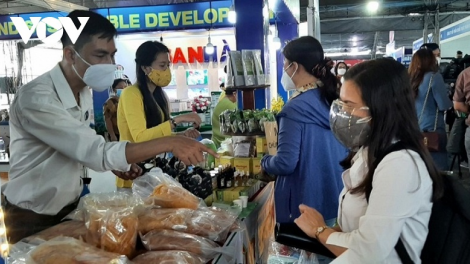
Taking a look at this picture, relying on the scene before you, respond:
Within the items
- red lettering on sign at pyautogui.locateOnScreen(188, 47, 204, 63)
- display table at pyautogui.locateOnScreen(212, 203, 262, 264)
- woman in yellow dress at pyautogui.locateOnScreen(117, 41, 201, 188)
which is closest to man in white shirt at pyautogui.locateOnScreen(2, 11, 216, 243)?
display table at pyautogui.locateOnScreen(212, 203, 262, 264)

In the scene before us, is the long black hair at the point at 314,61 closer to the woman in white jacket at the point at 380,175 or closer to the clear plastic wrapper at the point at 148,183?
the woman in white jacket at the point at 380,175

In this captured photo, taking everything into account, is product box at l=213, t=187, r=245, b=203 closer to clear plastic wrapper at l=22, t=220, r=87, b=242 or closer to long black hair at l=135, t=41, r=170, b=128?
long black hair at l=135, t=41, r=170, b=128

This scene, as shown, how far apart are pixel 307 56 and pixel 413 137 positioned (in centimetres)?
137

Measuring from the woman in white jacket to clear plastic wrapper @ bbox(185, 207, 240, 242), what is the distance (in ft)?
1.15

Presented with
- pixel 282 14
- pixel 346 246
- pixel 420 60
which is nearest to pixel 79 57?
pixel 346 246

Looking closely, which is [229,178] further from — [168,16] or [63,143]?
[168,16]

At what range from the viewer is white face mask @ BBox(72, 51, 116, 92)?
6.38 feet

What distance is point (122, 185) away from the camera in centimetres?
295

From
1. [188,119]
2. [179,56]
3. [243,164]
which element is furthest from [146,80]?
[179,56]

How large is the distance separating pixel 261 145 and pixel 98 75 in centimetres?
176

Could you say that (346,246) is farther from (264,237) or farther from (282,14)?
(282,14)

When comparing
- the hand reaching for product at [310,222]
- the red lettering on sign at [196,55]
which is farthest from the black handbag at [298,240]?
the red lettering on sign at [196,55]

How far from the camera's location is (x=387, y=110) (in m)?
1.46

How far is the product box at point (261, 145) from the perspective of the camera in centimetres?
346
